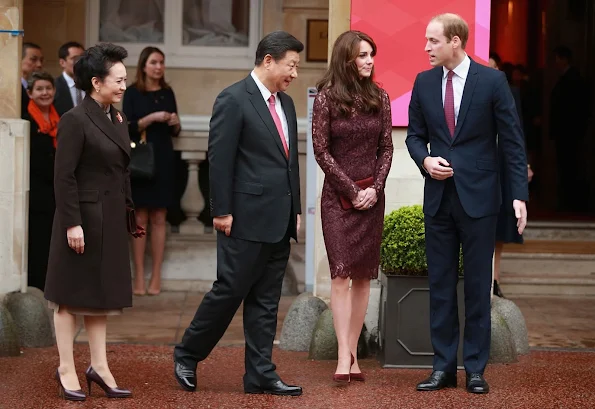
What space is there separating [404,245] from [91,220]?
205 centimetres

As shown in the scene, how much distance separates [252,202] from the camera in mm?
7441

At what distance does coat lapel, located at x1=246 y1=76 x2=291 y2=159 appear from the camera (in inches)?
293

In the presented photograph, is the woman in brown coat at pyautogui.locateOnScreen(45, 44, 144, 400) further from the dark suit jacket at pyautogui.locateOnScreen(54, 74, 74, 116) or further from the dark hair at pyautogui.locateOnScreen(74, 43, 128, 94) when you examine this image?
the dark suit jacket at pyautogui.locateOnScreen(54, 74, 74, 116)

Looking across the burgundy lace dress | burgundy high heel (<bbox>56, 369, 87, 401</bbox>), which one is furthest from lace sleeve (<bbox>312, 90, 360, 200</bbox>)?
burgundy high heel (<bbox>56, 369, 87, 401</bbox>)

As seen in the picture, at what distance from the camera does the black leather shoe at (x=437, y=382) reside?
7668 mm

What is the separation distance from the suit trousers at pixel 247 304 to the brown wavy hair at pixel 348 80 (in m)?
0.87

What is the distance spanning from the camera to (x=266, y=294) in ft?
24.8

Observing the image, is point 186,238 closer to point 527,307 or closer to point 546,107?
point 527,307

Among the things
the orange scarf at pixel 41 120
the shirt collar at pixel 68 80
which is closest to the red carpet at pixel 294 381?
the orange scarf at pixel 41 120

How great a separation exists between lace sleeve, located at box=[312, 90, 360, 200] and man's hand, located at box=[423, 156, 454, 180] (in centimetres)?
44

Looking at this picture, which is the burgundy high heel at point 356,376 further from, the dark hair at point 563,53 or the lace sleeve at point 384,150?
the dark hair at point 563,53

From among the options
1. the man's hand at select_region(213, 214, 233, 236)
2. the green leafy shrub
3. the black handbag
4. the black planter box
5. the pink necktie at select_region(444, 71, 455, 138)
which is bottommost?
the black planter box

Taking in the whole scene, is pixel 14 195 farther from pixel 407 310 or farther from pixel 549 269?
pixel 549 269

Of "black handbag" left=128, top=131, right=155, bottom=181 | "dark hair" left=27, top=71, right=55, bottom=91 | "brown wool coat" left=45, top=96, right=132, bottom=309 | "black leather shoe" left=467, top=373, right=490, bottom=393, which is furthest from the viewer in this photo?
"black handbag" left=128, top=131, right=155, bottom=181
